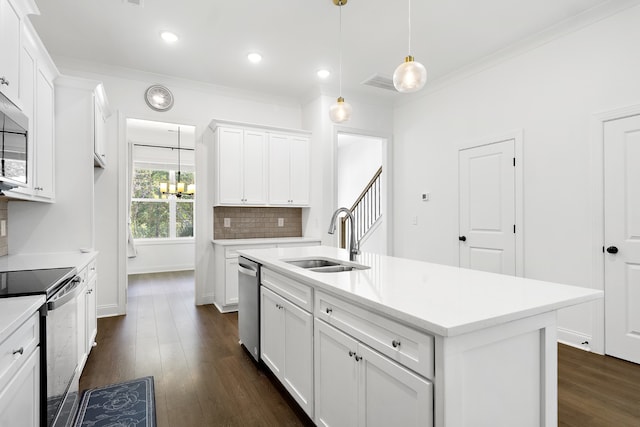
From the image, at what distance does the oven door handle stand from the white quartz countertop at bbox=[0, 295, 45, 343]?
79 mm

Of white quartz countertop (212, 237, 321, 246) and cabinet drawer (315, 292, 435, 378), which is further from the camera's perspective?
white quartz countertop (212, 237, 321, 246)

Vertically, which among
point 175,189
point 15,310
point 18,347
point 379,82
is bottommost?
point 18,347

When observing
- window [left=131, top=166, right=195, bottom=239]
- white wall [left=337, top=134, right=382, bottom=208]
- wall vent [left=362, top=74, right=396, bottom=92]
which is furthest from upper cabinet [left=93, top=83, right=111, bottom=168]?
white wall [left=337, top=134, right=382, bottom=208]

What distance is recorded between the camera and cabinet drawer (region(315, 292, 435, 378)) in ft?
3.77

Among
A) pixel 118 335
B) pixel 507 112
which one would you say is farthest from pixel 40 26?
pixel 507 112

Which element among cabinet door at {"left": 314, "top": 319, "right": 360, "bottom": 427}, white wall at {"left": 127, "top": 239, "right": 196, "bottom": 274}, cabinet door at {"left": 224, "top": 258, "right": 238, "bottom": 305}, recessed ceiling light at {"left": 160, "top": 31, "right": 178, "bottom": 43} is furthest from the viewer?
white wall at {"left": 127, "top": 239, "right": 196, "bottom": 274}

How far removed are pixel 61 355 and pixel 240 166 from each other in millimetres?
3173

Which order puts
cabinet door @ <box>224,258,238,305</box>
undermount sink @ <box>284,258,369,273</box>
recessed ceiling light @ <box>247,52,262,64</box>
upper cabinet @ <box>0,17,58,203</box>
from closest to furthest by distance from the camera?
1. upper cabinet @ <box>0,17,58,203</box>
2. undermount sink @ <box>284,258,369,273</box>
3. recessed ceiling light @ <box>247,52,262,64</box>
4. cabinet door @ <box>224,258,238,305</box>

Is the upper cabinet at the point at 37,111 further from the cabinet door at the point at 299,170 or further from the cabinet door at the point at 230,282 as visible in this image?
the cabinet door at the point at 299,170

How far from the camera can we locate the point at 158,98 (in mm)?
4418

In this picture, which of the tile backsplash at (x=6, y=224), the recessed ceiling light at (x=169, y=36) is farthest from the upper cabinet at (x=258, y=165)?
the tile backsplash at (x=6, y=224)

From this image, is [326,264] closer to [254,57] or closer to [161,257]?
[254,57]

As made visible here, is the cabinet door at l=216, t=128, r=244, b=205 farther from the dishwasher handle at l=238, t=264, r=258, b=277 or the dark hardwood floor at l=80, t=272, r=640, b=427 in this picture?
the dishwasher handle at l=238, t=264, r=258, b=277

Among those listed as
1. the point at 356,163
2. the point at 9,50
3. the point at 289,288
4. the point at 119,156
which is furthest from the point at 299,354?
the point at 356,163
